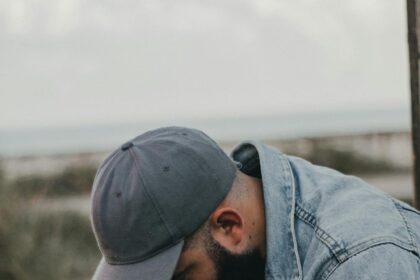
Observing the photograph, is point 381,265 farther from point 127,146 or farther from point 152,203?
point 127,146

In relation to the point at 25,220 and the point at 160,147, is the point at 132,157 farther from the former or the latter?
the point at 25,220

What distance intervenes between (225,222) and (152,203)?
191 millimetres

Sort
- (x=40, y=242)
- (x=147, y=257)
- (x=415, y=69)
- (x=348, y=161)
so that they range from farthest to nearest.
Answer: (x=348, y=161)
(x=40, y=242)
(x=415, y=69)
(x=147, y=257)

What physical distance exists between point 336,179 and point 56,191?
24.8 ft

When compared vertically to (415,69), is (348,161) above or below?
below

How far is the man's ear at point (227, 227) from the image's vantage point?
2.48m

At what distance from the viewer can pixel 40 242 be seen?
8508 mm

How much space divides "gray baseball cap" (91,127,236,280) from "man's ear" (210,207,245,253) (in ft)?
0.08

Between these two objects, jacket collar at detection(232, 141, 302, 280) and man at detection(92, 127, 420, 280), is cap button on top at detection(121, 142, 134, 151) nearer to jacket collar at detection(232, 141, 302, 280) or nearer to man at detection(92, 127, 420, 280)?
man at detection(92, 127, 420, 280)

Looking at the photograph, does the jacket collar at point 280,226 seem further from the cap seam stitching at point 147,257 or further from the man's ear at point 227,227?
the cap seam stitching at point 147,257

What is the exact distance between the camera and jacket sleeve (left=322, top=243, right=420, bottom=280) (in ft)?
7.70

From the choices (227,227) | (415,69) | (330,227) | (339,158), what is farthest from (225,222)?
(339,158)

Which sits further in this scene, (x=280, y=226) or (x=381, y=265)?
(x=280, y=226)

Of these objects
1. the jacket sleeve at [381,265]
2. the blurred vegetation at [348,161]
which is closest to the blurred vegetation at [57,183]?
the blurred vegetation at [348,161]
